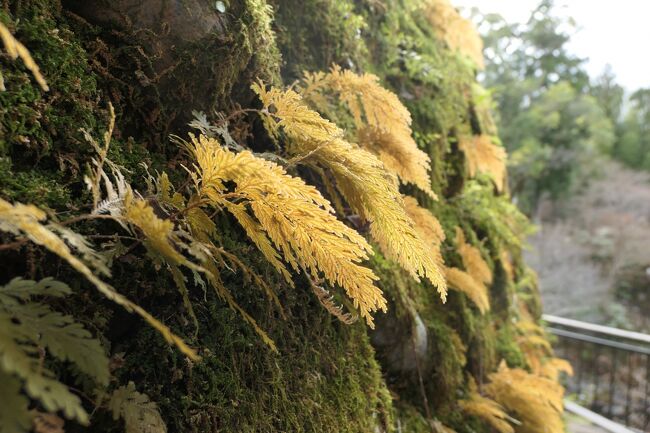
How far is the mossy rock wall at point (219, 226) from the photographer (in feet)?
3.60

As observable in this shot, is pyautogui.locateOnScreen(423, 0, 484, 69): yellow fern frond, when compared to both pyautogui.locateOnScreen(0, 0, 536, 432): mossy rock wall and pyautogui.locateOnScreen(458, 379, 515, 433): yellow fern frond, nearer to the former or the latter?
pyautogui.locateOnScreen(0, 0, 536, 432): mossy rock wall

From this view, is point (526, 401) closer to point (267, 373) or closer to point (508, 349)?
point (508, 349)

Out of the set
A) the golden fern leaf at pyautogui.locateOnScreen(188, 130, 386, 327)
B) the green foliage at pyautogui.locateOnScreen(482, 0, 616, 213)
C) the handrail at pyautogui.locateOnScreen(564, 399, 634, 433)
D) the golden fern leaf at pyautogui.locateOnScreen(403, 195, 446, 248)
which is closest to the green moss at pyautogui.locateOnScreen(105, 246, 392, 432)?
the golden fern leaf at pyautogui.locateOnScreen(188, 130, 386, 327)

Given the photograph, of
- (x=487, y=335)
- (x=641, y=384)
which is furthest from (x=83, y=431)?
(x=641, y=384)

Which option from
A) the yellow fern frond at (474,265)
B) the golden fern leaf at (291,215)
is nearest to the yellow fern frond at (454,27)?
the yellow fern frond at (474,265)

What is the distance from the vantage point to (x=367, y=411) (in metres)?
1.78

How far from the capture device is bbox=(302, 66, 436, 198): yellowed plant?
1848mm

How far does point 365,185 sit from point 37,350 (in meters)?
0.88

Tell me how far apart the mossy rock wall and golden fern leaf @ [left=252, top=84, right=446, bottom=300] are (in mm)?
321

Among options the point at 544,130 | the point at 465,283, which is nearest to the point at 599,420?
the point at 465,283

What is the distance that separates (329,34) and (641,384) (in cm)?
1451

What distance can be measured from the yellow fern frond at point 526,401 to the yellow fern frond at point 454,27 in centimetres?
279

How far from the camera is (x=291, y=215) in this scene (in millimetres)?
1104

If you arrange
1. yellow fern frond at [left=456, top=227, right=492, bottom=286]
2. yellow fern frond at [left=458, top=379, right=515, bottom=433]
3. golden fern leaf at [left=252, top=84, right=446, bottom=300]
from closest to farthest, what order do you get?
golden fern leaf at [left=252, top=84, right=446, bottom=300], yellow fern frond at [left=458, top=379, right=515, bottom=433], yellow fern frond at [left=456, top=227, right=492, bottom=286]
